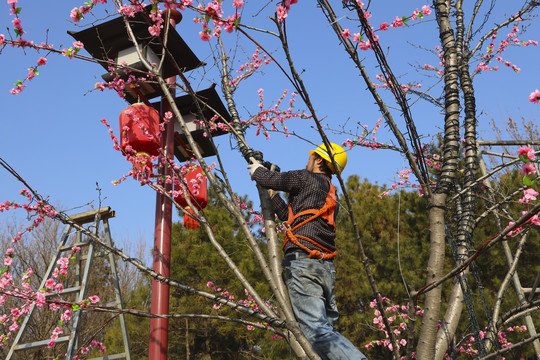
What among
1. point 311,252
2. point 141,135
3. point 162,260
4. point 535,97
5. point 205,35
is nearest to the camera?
point 535,97

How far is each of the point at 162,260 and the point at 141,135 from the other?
1.42 metres

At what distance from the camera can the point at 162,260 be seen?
15.3ft

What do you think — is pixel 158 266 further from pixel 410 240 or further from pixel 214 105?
pixel 410 240

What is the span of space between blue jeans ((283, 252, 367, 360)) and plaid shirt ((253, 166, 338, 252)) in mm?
138

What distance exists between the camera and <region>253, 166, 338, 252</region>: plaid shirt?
2570 mm

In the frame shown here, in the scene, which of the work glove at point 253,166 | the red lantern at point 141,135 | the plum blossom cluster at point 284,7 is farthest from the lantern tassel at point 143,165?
the plum blossom cluster at point 284,7

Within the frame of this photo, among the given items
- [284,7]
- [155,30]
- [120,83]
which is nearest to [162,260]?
[120,83]

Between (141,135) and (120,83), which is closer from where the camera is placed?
(141,135)

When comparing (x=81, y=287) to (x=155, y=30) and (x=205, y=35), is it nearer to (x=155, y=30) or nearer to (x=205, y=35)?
(x=155, y=30)

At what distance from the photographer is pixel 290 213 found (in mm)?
2797

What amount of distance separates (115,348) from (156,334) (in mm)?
9188

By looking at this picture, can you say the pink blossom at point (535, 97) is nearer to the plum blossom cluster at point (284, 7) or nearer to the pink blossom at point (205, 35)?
the plum blossom cluster at point (284, 7)

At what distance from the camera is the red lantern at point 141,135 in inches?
192

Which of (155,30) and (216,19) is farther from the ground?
(155,30)
